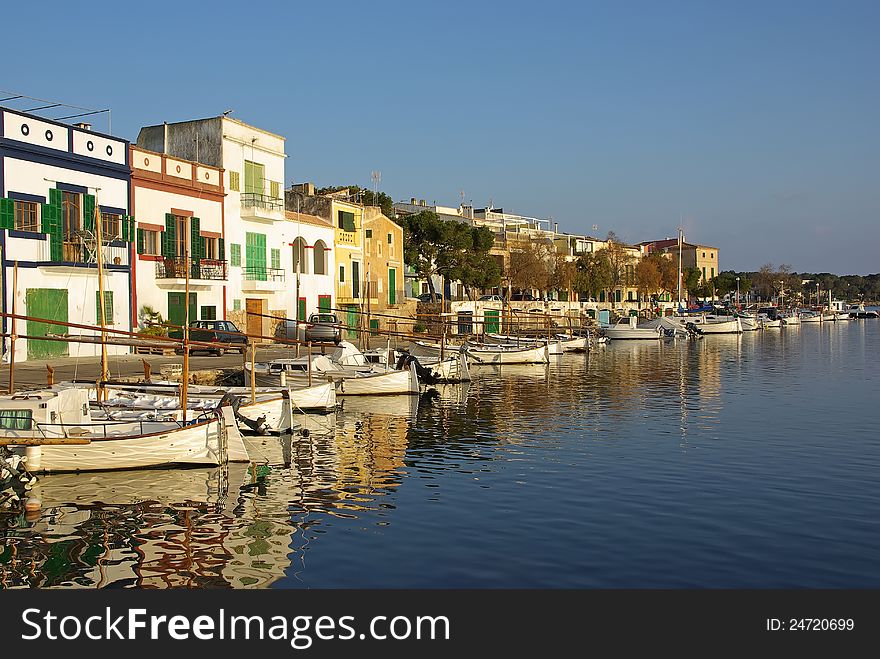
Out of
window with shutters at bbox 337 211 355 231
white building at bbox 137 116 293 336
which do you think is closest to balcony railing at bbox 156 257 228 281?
white building at bbox 137 116 293 336

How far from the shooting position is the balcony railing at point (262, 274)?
168ft

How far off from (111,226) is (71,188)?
116 inches

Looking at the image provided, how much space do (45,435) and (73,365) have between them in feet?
54.4

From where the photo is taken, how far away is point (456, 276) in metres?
83.6

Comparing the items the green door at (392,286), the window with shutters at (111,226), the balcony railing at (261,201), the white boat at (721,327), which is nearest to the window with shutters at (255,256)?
the balcony railing at (261,201)

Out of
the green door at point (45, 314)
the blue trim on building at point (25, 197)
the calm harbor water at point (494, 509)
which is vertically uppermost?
the blue trim on building at point (25, 197)

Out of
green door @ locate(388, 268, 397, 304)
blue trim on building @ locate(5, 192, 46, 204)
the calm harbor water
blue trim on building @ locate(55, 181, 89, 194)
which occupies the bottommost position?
the calm harbor water

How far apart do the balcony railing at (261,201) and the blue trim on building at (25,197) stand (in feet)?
50.3

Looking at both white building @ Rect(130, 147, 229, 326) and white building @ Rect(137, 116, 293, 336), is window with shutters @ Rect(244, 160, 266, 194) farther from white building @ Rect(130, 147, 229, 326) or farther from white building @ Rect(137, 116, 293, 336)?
white building @ Rect(130, 147, 229, 326)

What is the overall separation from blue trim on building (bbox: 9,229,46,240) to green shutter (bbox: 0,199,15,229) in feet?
1.13

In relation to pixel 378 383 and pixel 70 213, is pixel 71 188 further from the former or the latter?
pixel 378 383

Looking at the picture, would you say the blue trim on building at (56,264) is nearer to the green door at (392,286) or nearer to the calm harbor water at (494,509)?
the calm harbor water at (494,509)

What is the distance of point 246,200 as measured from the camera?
51000mm

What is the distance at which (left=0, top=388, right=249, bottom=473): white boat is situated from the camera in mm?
20000
